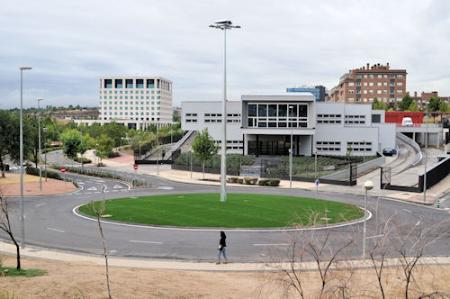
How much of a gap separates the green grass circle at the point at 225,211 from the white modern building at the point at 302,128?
3558cm

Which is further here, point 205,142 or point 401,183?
point 205,142

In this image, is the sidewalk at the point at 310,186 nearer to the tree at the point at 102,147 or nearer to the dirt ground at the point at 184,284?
the tree at the point at 102,147

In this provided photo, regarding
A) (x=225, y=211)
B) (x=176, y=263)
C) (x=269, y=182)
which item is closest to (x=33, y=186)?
(x=269, y=182)

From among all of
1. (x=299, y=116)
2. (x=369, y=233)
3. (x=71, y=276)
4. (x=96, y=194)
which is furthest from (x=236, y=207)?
(x=299, y=116)

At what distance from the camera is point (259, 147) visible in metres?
83.7

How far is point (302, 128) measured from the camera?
78.2 m

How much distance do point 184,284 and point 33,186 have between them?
4156 centimetres

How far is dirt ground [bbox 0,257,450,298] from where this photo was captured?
15523 millimetres

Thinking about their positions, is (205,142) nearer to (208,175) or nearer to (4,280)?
(208,175)

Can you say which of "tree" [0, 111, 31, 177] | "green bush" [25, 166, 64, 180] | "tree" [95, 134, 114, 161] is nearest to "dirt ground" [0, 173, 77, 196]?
"green bush" [25, 166, 64, 180]

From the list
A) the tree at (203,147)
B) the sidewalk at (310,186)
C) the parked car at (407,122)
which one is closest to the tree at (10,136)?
the sidewalk at (310,186)

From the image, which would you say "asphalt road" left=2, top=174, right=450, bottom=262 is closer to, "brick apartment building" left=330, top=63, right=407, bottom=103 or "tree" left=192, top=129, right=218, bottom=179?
"tree" left=192, top=129, right=218, bottom=179

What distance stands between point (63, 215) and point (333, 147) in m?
53.6

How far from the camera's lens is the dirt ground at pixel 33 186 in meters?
49.7
